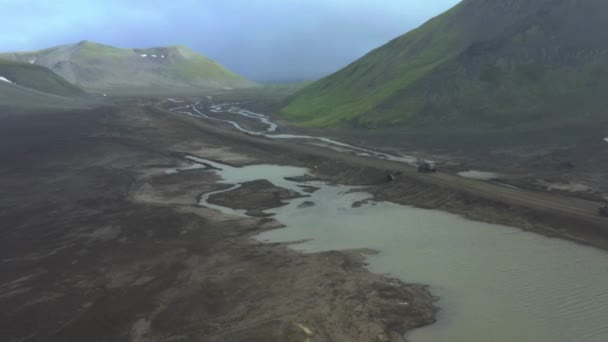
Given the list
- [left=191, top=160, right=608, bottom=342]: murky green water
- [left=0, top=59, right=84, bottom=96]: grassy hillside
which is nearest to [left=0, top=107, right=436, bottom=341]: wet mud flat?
[left=191, top=160, right=608, bottom=342]: murky green water

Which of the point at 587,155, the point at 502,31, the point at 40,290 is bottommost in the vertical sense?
the point at 40,290

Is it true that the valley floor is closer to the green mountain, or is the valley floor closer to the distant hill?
the green mountain

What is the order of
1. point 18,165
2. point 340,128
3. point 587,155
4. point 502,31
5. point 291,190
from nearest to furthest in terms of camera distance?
point 291,190
point 587,155
point 18,165
point 340,128
point 502,31

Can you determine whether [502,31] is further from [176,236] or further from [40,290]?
[40,290]

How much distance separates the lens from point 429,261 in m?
33.5

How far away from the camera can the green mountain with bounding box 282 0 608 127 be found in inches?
3688

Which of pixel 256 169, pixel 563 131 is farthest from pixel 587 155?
pixel 256 169

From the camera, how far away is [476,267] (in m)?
32.2

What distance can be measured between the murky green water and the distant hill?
116361 millimetres

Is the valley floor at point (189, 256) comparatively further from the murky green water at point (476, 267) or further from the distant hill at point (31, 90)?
the distant hill at point (31, 90)

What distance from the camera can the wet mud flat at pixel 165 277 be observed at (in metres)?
24.7

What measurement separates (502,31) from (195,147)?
76806mm

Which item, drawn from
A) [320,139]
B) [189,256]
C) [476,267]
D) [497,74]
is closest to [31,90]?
[320,139]

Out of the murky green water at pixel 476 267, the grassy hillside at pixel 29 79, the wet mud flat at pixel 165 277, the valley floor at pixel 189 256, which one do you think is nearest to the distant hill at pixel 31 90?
the grassy hillside at pixel 29 79
